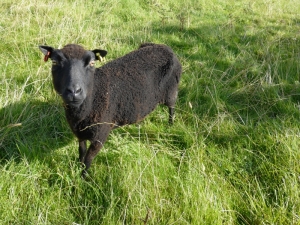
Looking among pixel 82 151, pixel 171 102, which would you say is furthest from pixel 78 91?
pixel 171 102

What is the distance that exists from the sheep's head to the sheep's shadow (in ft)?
2.29

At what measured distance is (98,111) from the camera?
2705mm

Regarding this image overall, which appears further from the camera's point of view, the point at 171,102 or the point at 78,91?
the point at 171,102

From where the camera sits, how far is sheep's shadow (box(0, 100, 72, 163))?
275 centimetres

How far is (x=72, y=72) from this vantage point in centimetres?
226

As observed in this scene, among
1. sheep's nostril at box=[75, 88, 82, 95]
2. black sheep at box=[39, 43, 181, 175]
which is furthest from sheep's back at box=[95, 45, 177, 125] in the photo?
sheep's nostril at box=[75, 88, 82, 95]

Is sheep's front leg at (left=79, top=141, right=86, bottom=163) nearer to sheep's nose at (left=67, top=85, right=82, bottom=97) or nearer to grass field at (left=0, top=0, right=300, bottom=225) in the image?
grass field at (left=0, top=0, right=300, bottom=225)

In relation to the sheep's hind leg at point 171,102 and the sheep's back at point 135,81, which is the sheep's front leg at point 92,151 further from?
the sheep's hind leg at point 171,102

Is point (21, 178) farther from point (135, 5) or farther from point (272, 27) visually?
point (272, 27)

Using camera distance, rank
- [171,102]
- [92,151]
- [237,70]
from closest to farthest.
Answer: [92,151] → [171,102] → [237,70]

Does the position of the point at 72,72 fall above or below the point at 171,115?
above

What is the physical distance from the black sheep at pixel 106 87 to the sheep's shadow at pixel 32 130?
428 mm

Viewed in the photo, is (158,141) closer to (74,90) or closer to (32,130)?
(74,90)

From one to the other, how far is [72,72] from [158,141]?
133cm
